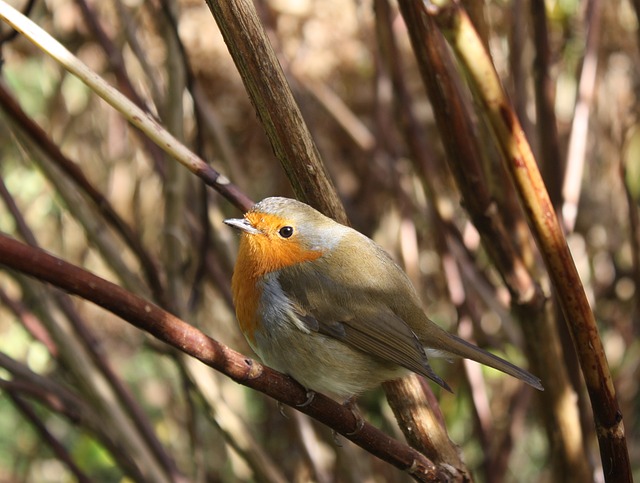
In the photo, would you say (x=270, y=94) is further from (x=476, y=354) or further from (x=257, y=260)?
(x=476, y=354)

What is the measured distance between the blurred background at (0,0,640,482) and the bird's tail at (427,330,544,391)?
488mm

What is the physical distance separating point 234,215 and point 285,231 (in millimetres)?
1235

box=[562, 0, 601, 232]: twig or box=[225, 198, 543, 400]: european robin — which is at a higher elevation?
box=[562, 0, 601, 232]: twig

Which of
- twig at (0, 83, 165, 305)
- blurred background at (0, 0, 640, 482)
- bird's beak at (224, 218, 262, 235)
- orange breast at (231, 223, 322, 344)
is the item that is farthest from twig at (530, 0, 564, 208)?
twig at (0, 83, 165, 305)

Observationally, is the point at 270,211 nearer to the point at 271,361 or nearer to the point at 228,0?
the point at 271,361

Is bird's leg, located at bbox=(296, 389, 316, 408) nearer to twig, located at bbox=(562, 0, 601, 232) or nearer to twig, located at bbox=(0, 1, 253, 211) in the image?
twig, located at bbox=(0, 1, 253, 211)

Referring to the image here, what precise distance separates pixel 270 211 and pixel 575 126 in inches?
39.3

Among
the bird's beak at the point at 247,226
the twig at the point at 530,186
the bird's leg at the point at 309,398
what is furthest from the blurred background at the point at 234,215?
the twig at the point at 530,186

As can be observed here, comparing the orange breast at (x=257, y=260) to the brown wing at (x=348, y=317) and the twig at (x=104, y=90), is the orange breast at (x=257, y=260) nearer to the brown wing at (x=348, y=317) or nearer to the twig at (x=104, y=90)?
the brown wing at (x=348, y=317)

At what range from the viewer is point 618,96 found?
13.3 feet

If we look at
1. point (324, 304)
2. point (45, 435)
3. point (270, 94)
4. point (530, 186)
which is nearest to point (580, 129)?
point (324, 304)

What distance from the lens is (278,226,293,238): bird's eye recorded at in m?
2.18

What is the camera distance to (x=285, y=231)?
2.19 meters

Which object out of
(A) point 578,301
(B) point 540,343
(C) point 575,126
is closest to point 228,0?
(A) point 578,301
